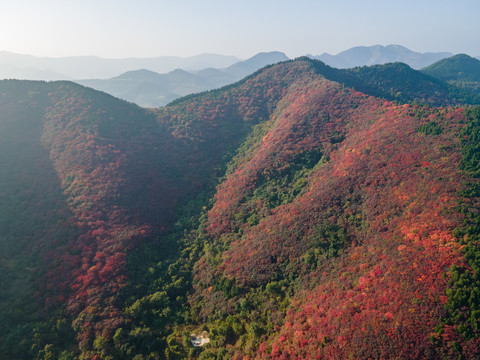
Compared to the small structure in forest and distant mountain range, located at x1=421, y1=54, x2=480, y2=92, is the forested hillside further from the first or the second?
distant mountain range, located at x1=421, y1=54, x2=480, y2=92

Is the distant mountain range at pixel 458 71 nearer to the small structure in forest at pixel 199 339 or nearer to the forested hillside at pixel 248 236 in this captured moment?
the forested hillside at pixel 248 236

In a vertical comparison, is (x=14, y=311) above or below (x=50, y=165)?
below

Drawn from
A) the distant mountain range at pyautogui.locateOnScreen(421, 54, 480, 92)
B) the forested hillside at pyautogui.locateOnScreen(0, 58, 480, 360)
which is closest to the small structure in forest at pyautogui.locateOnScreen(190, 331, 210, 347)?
the forested hillside at pyautogui.locateOnScreen(0, 58, 480, 360)

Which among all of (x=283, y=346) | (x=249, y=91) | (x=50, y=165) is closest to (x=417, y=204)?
(x=283, y=346)

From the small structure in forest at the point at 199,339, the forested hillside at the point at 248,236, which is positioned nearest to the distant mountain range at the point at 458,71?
the forested hillside at the point at 248,236

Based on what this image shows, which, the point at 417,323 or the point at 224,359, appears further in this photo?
the point at 224,359

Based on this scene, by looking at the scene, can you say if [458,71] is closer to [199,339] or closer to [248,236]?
[248,236]

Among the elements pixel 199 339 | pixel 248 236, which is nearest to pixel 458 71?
pixel 248 236

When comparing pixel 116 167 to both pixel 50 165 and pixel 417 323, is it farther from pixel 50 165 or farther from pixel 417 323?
pixel 417 323
